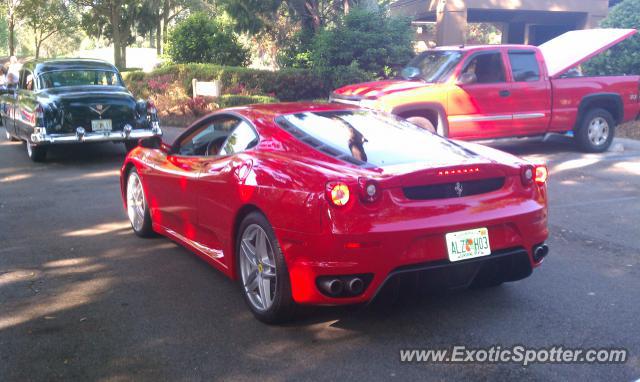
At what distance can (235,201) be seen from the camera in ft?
16.4

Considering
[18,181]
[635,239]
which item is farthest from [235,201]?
[18,181]

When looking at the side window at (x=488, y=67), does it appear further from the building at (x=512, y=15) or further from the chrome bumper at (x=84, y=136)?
the building at (x=512, y=15)

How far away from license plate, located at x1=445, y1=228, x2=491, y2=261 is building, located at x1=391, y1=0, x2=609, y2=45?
18.7 m

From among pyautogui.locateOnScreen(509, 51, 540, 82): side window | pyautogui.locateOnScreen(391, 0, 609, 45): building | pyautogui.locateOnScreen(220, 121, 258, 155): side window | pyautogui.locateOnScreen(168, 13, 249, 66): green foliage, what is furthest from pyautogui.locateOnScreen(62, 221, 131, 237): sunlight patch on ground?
pyautogui.locateOnScreen(168, 13, 249, 66): green foliage

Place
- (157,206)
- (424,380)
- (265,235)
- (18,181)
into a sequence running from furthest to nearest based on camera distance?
(18,181) → (157,206) → (265,235) → (424,380)

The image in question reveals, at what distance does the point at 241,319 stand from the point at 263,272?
1.28ft

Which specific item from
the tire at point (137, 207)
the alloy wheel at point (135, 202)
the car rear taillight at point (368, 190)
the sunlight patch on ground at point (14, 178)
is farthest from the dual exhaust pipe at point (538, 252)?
the sunlight patch on ground at point (14, 178)

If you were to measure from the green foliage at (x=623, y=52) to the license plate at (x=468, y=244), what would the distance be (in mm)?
13825

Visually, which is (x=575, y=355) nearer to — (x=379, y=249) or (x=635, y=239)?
(x=379, y=249)

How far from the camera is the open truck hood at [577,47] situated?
12484 mm

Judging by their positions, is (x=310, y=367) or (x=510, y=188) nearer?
(x=310, y=367)

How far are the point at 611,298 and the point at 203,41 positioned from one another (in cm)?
2128

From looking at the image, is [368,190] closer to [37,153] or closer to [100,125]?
[100,125]

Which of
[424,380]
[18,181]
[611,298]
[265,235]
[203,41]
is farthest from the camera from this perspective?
[203,41]
